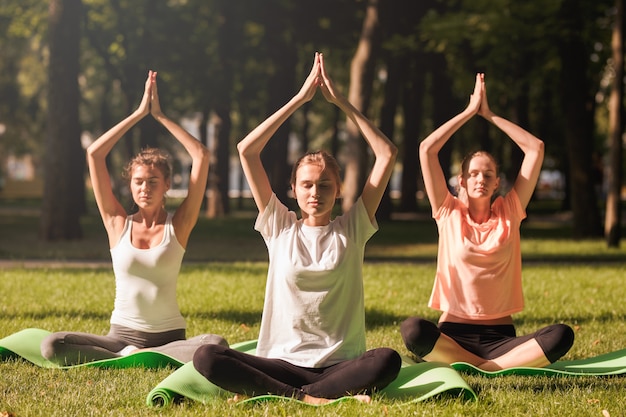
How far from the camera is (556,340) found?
6.34 metres

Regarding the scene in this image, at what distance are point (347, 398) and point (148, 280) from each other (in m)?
1.83

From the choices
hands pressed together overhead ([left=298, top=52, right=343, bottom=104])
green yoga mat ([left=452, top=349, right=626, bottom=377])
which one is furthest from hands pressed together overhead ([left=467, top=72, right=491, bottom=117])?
green yoga mat ([left=452, top=349, right=626, bottom=377])

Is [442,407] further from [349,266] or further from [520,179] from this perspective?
[520,179]

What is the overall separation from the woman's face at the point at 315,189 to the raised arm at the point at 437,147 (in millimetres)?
1046

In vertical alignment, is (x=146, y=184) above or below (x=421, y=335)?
above

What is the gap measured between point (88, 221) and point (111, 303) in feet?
54.0

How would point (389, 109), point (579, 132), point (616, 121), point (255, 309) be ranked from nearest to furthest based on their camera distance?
point (255, 309), point (616, 121), point (579, 132), point (389, 109)

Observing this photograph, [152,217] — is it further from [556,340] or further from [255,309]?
[255,309]

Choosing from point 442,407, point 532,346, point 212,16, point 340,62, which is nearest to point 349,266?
point 442,407

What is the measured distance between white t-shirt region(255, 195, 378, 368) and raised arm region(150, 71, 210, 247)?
91 centimetres

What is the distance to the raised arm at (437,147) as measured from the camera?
21.1 ft

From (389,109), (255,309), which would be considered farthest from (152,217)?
(389,109)

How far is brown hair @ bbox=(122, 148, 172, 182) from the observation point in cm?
654

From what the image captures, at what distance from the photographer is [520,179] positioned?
21.9 feet
